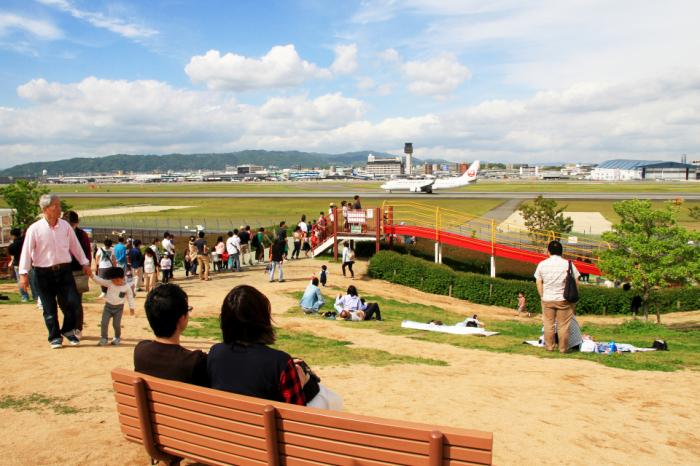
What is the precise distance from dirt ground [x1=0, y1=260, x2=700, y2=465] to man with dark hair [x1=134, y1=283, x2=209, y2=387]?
1388 millimetres

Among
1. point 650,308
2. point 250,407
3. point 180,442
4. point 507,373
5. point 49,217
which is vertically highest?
point 49,217

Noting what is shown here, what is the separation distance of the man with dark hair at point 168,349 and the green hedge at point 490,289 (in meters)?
18.4

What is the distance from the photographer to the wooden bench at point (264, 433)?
10.6ft

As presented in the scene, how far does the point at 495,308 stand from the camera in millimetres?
21000

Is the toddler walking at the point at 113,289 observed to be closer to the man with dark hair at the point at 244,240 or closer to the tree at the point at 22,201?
the man with dark hair at the point at 244,240

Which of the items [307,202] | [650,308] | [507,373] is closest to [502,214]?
[307,202]

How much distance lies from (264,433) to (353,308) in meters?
11.1

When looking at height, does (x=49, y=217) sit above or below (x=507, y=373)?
above

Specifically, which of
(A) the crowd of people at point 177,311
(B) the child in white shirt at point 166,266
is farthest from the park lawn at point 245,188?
(A) the crowd of people at point 177,311

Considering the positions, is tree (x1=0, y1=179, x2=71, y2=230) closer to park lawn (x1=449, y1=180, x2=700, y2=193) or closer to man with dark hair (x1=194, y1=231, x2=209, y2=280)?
man with dark hair (x1=194, y1=231, x2=209, y2=280)

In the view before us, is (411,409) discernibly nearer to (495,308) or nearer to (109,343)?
(109,343)

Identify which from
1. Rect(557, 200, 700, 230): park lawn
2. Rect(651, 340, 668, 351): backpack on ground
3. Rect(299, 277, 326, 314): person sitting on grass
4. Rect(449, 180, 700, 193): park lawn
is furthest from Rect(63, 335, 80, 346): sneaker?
Rect(449, 180, 700, 193): park lawn

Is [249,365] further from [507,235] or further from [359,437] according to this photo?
[507,235]

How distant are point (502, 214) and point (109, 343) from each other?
48398 mm
